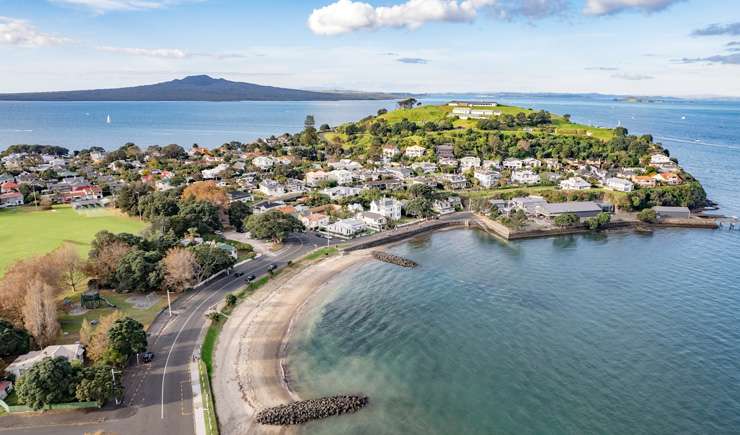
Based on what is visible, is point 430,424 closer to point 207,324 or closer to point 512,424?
point 512,424

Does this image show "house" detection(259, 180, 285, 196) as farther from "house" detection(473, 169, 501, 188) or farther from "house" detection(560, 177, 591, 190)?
"house" detection(560, 177, 591, 190)

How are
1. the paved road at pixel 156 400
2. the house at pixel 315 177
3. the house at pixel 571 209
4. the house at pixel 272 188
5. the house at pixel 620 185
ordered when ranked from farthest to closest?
the house at pixel 315 177 → the house at pixel 272 188 → the house at pixel 620 185 → the house at pixel 571 209 → the paved road at pixel 156 400

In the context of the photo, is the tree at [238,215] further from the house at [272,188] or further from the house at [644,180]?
the house at [644,180]

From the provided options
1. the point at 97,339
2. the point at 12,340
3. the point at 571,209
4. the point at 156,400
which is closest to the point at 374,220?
the point at 571,209

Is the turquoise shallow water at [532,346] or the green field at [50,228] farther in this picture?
the green field at [50,228]

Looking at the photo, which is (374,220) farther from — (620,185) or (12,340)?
(620,185)

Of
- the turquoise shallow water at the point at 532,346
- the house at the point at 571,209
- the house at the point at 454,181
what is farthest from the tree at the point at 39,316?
the house at the point at 454,181

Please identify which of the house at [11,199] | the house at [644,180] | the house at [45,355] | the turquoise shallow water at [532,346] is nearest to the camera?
the turquoise shallow water at [532,346]
